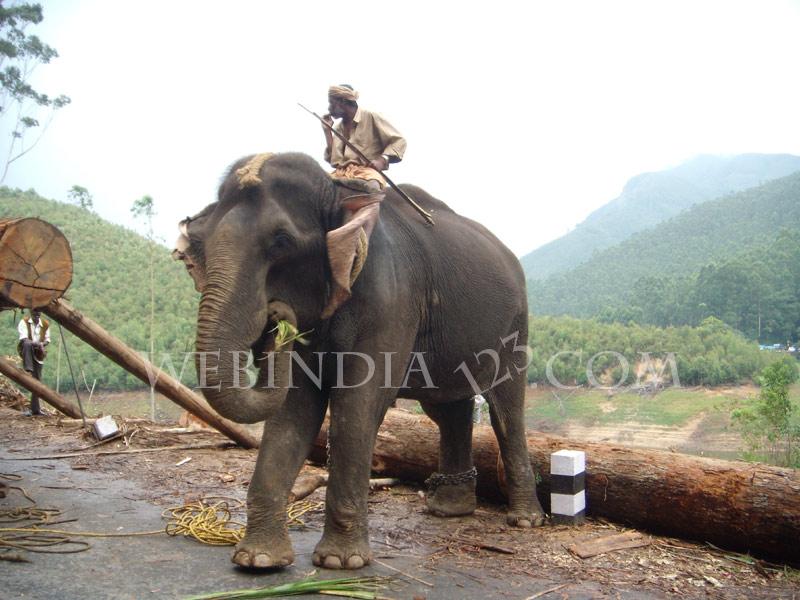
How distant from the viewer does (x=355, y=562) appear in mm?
4289

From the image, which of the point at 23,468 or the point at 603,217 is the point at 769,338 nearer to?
the point at 23,468

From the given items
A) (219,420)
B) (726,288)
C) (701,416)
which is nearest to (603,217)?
(726,288)

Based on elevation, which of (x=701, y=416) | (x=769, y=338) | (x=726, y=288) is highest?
(x=726, y=288)

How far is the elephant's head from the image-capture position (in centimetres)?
373

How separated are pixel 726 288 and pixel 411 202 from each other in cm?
2135

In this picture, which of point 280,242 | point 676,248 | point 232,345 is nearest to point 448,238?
point 280,242

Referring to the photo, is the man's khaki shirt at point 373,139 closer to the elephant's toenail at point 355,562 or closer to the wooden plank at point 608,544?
the elephant's toenail at point 355,562

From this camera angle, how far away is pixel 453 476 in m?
6.11

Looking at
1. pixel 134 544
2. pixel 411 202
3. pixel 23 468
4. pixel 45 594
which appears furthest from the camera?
pixel 23 468

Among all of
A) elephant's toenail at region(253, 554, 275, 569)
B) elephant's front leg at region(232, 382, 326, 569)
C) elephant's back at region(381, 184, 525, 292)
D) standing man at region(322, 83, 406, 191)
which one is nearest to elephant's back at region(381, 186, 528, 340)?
elephant's back at region(381, 184, 525, 292)

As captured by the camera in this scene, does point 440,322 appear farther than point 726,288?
No

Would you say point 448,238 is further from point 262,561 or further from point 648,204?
point 648,204

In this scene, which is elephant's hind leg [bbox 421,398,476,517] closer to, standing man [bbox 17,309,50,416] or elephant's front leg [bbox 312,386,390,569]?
elephant's front leg [bbox 312,386,390,569]

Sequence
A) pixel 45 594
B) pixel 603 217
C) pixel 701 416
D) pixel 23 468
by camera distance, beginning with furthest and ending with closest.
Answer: pixel 603 217, pixel 701 416, pixel 23 468, pixel 45 594
